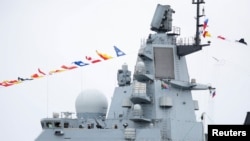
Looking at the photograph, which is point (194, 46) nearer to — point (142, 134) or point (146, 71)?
point (146, 71)

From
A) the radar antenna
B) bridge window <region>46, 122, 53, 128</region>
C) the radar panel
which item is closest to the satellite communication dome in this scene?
bridge window <region>46, 122, 53, 128</region>

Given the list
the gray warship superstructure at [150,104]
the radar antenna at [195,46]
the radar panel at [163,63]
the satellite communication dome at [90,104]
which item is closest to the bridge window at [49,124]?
the gray warship superstructure at [150,104]

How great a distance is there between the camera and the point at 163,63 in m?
42.7

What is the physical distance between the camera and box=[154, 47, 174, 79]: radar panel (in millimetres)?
42344

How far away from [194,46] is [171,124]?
6.27m

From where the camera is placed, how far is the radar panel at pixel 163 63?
42.3 metres

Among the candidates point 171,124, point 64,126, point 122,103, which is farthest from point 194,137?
point 64,126

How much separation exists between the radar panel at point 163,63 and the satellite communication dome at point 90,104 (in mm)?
4495

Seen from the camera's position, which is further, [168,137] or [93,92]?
[93,92]

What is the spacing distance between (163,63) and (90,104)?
19.7ft

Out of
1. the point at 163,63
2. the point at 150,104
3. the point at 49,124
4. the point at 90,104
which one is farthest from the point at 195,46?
the point at 49,124

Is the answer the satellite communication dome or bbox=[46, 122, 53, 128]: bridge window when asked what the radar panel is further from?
bbox=[46, 122, 53, 128]: bridge window

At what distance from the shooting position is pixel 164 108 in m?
41.2

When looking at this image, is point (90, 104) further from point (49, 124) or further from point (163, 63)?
point (163, 63)
